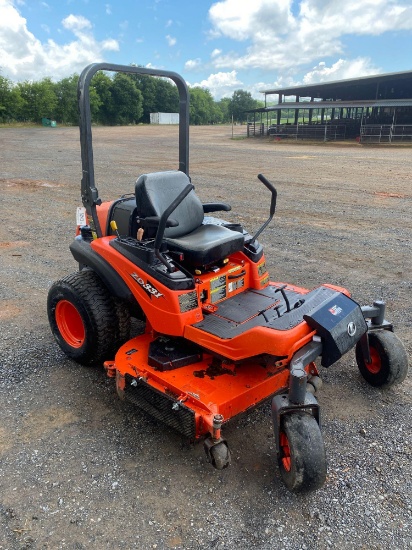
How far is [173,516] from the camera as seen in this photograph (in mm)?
2434

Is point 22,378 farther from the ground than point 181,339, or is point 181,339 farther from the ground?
point 181,339

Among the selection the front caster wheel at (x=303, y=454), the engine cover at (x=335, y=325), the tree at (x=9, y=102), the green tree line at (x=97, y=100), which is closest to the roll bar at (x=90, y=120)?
the engine cover at (x=335, y=325)

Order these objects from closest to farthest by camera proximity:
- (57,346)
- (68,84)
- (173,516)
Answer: (173,516) → (57,346) → (68,84)

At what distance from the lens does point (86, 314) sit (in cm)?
352

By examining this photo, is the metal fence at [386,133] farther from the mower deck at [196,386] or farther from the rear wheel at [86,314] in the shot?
the mower deck at [196,386]

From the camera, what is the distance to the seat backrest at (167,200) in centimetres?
343

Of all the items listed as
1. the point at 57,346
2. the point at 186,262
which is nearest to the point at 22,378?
the point at 57,346

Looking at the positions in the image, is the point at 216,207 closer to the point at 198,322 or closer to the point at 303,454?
the point at 198,322

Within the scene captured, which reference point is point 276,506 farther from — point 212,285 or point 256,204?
point 256,204

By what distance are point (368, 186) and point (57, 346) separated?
1014 centimetres

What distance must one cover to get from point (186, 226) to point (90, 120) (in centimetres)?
107

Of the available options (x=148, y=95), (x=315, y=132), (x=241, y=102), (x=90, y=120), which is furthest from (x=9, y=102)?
(x=90, y=120)

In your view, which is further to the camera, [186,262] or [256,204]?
[256,204]

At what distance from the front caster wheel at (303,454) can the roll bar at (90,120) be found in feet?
7.15
